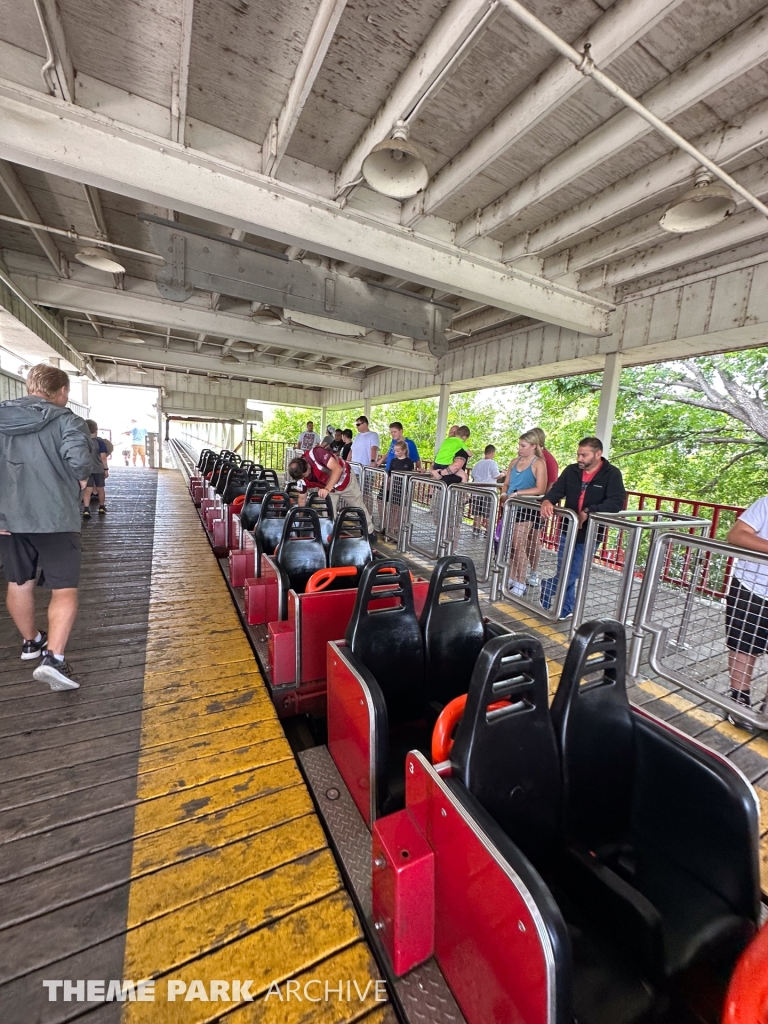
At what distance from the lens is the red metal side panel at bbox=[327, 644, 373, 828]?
4.80 feet

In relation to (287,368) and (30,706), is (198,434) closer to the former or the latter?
(287,368)

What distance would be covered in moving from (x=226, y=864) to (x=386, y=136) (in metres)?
3.74

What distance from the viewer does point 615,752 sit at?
52.2 inches

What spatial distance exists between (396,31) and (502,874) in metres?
3.54

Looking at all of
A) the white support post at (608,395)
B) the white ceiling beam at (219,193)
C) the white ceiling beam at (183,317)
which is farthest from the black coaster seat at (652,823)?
the white ceiling beam at (183,317)

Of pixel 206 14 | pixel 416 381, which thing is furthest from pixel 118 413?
pixel 206 14

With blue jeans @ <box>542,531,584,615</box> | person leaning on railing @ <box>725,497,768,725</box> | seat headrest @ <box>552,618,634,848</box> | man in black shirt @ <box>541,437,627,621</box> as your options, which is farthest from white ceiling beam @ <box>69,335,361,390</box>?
seat headrest @ <box>552,618,634,848</box>

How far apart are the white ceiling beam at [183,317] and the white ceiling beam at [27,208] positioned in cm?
36

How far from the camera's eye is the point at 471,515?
13.5ft

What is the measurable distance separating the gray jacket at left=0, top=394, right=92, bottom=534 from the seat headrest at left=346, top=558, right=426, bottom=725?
1489 millimetres

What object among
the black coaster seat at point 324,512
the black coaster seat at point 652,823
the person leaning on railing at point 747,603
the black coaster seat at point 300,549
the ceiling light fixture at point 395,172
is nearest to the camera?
the black coaster seat at point 652,823

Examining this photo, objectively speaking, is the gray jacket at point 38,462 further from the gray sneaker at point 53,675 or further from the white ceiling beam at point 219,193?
the white ceiling beam at point 219,193

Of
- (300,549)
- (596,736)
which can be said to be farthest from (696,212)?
(300,549)

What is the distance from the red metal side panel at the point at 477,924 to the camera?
0.81 meters
